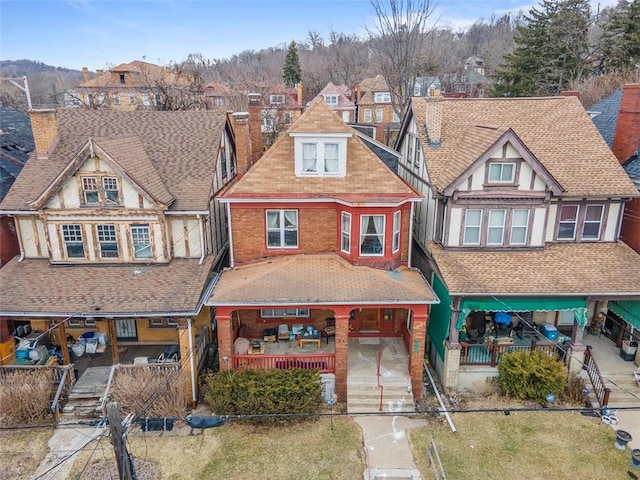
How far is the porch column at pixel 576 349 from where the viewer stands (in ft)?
59.1

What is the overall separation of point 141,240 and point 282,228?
19.3ft

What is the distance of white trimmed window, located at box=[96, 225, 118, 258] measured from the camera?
61.4 ft

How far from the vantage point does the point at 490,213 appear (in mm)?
18500

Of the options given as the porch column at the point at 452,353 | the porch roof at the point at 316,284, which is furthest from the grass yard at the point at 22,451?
the porch column at the point at 452,353

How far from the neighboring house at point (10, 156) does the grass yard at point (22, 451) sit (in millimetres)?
4305

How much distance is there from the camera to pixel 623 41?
42344mm

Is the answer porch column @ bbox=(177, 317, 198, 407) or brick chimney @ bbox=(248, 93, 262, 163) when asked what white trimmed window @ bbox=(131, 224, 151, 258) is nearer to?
porch column @ bbox=(177, 317, 198, 407)

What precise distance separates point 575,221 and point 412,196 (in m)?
7.23

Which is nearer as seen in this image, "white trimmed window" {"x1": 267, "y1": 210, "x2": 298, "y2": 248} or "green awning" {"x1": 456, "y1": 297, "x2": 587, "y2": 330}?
"green awning" {"x1": 456, "y1": 297, "x2": 587, "y2": 330}

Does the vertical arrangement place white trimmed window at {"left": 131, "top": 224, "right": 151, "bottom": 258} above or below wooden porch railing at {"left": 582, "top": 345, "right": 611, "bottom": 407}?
above

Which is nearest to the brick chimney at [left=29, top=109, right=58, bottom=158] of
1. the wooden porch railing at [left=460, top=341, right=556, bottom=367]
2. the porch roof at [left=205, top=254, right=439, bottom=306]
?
the porch roof at [left=205, top=254, right=439, bottom=306]

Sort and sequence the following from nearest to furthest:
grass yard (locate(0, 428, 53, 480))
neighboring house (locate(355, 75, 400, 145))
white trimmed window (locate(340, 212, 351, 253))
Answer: grass yard (locate(0, 428, 53, 480)) → white trimmed window (locate(340, 212, 351, 253)) → neighboring house (locate(355, 75, 400, 145))

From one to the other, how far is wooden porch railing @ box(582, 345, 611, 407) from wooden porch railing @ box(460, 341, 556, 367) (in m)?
1.29

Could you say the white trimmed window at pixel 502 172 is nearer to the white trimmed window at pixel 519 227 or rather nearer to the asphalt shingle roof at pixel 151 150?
the white trimmed window at pixel 519 227
